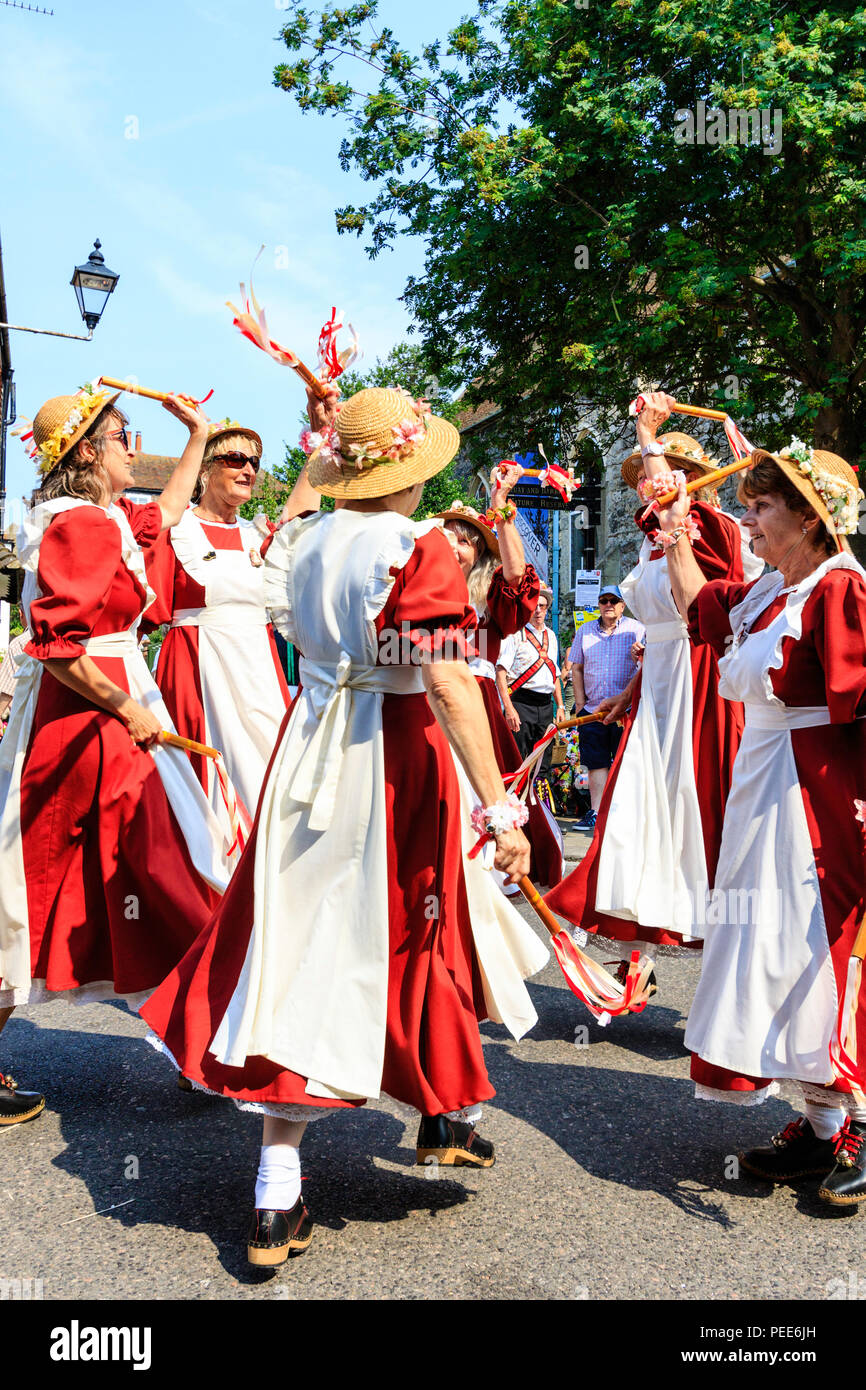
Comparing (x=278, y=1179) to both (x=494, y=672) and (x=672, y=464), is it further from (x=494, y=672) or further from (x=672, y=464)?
(x=494, y=672)

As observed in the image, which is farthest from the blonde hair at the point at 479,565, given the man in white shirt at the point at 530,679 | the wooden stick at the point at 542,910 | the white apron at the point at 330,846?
the man in white shirt at the point at 530,679

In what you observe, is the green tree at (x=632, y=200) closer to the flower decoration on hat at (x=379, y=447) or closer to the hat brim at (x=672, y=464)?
the hat brim at (x=672, y=464)

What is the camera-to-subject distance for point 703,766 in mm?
4633

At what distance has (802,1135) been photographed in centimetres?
334

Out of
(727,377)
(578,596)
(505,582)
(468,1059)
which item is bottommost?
(468,1059)

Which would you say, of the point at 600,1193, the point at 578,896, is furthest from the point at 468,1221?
the point at 578,896

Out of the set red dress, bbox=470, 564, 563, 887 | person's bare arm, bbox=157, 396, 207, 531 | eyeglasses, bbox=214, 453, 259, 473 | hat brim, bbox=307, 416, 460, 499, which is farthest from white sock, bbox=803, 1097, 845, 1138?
eyeglasses, bbox=214, 453, 259, 473

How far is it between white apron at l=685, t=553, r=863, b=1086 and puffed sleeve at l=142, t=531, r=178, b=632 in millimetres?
2216

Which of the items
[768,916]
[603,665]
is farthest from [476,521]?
[603,665]

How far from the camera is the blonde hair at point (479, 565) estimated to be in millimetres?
5215

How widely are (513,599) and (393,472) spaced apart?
2392 millimetres

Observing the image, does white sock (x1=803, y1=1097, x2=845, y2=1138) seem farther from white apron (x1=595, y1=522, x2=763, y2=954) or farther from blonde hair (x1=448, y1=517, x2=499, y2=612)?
blonde hair (x1=448, y1=517, x2=499, y2=612)

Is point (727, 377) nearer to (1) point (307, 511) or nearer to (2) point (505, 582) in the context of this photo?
(2) point (505, 582)
